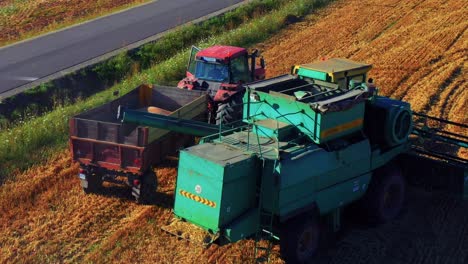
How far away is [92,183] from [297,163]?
512 cm

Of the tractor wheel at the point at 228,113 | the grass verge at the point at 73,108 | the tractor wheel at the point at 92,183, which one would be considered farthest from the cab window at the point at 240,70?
the grass verge at the point at 73,108

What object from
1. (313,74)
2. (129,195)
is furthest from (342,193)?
(129,195)

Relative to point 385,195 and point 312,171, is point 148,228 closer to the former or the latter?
point 312,171

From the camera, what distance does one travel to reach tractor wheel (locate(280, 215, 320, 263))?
33.6ft

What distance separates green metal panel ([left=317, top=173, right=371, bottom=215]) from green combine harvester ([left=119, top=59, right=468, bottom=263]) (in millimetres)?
20

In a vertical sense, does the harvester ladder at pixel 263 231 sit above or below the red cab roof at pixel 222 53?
below

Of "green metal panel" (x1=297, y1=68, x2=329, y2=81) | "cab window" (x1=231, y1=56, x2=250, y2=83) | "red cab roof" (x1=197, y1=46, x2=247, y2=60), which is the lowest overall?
"cab window" (x1=231, y1=56, x2=250, y2=83)

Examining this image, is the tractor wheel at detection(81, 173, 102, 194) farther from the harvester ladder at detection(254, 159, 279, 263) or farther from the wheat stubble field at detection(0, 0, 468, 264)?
the harvester ladder at detection(254, 159, 279, 263)

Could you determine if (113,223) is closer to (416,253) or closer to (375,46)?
(416,253)

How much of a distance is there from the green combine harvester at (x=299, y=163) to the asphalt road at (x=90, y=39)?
40.0 ft

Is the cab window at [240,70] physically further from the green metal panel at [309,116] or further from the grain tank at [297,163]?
the green metal panel at [309,116]

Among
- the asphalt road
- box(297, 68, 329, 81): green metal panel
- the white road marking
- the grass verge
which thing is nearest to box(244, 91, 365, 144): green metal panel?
box(297, 68, 329, 81): green metal panel

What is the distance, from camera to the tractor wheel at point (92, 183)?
42.8ft

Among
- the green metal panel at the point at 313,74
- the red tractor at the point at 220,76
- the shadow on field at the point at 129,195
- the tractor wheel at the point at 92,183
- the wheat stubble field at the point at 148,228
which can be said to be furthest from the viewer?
the red tractor at the point at 220,76
